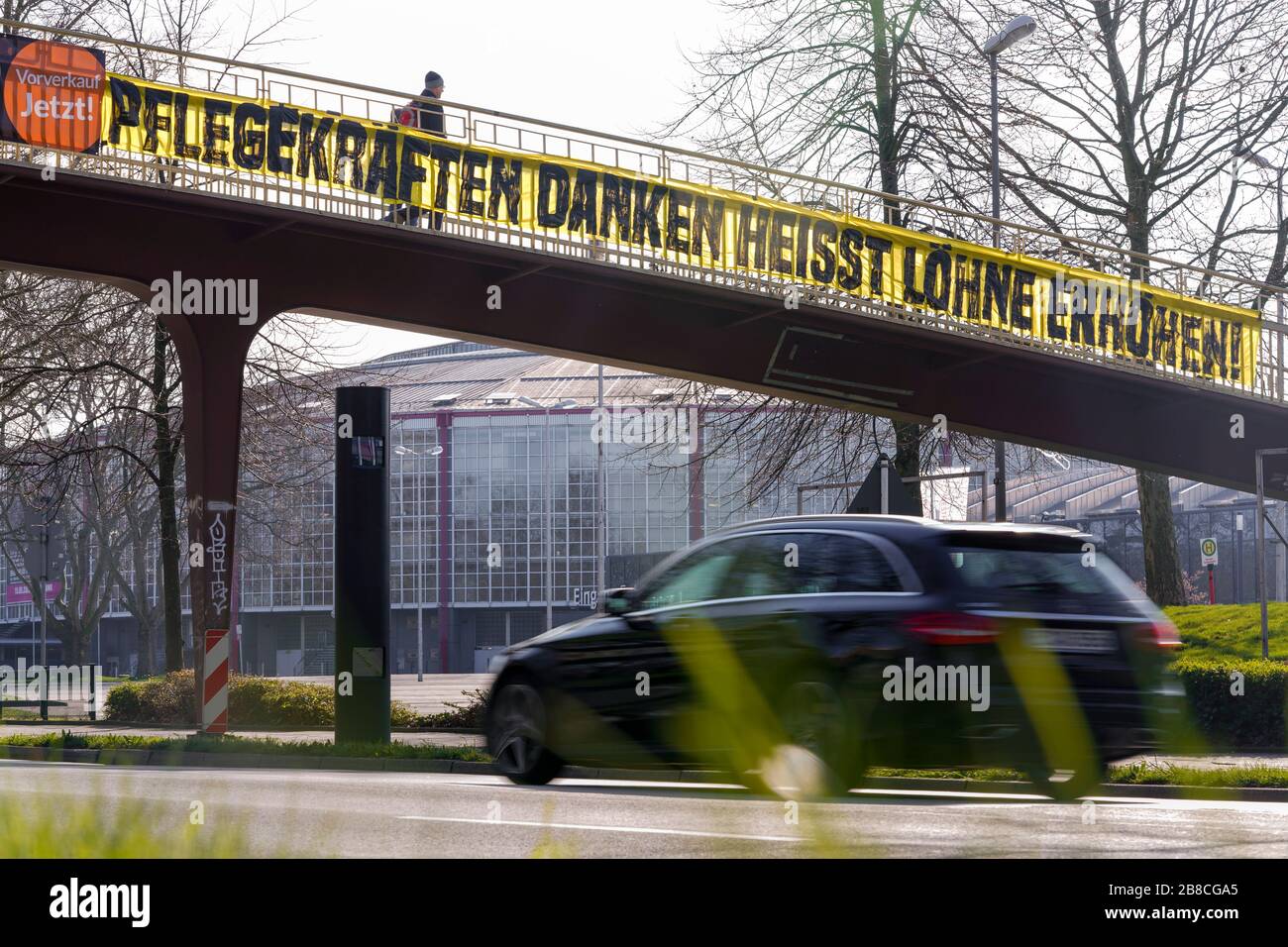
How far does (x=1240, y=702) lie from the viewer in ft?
57.9

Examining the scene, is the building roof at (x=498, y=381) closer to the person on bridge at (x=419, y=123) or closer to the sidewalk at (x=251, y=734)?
the sidewalk at (x=251, y=734)

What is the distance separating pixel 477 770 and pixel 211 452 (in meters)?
6.22

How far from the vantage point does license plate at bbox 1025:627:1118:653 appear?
346 inches

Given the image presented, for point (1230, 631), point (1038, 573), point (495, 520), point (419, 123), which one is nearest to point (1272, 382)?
point (1230, 631)

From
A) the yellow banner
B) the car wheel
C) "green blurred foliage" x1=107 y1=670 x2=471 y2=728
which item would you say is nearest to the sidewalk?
"green blurred foliage" x1=107 y1=670 x2=471 y2=728

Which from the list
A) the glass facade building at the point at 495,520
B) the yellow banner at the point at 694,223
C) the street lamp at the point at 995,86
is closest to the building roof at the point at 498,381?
the glass facade building at the point at 495,520

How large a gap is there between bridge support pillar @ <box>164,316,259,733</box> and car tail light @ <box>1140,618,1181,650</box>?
12.7 meters

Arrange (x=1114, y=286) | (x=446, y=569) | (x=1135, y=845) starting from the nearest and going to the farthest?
(x=1135, y=845)
(x=1114, y=286)
(x=446, y=569)

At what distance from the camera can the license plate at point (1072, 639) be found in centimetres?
879
